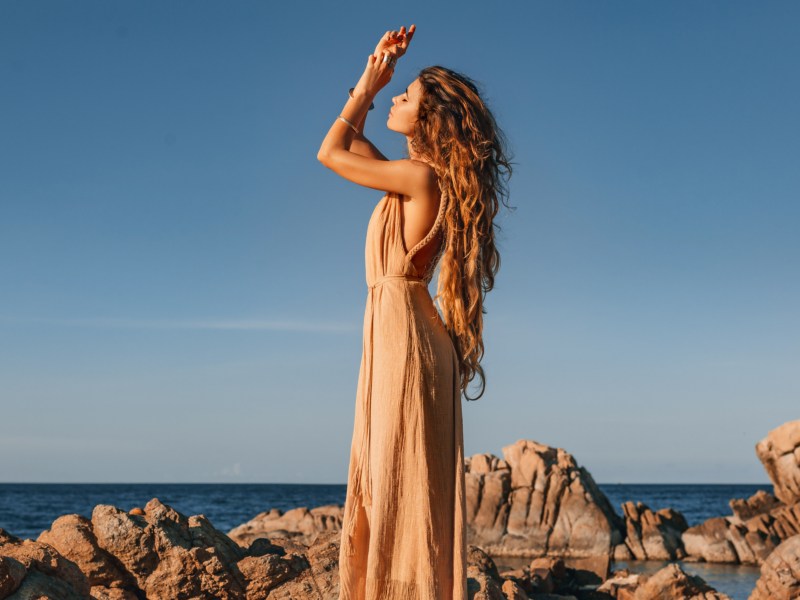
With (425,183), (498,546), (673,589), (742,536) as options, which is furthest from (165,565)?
(742,536)

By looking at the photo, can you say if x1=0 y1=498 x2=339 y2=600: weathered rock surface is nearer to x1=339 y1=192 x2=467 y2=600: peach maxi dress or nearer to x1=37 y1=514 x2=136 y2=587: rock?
x1=37 y1=514 x2=136 y2=587: rock

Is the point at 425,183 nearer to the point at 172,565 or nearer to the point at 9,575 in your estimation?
the point at 9,575

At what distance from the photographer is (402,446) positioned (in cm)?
401

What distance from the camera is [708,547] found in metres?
32.2

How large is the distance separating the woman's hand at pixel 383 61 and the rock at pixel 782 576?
11.7 metres

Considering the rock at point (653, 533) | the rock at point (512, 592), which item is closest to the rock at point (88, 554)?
the rock at point (512, 592)

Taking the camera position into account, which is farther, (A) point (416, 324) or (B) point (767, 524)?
(B) point (767, 524)

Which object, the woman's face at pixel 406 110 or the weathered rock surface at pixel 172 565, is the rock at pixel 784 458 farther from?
the woman's face at pixel 406 110

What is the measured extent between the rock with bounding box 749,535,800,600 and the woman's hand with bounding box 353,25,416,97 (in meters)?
11.7

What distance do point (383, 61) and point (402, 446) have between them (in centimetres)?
170

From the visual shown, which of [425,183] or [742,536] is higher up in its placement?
[425,183]

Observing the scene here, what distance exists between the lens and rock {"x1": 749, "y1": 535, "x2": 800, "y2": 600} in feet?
43.6

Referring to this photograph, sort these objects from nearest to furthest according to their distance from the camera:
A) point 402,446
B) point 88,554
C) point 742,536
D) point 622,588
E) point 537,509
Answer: point 402,446 → point 88,554 → point 622,588 → point 742,536 → point 537,509

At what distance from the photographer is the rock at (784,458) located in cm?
3203
